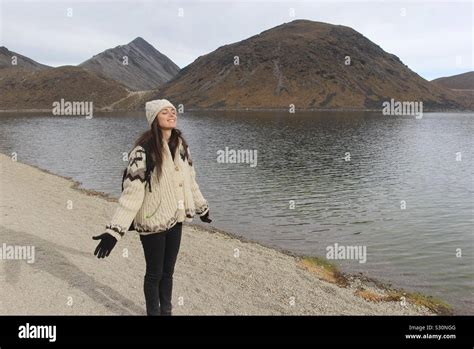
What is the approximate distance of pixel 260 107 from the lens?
174 m

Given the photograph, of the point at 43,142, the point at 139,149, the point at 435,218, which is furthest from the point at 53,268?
the point at 43,142

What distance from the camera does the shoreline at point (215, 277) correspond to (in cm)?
881

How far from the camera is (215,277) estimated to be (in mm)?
10727

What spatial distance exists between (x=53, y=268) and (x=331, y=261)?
27.9 ft

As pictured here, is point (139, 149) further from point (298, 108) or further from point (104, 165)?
point (298, 108)

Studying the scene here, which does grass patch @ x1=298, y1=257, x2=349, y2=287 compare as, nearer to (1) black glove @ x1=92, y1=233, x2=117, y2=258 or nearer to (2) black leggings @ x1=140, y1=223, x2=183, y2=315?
(2) black leggings @ x1=140, y1=223, x2=183, y2=315

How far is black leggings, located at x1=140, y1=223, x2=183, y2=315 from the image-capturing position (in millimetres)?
5820
